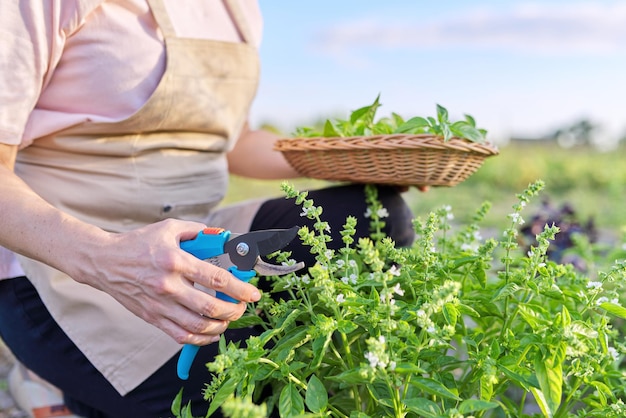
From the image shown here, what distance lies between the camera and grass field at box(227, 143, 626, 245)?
536 cm

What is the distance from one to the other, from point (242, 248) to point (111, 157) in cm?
67

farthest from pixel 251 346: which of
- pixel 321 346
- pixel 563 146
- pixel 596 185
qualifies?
→ pixel 563 146

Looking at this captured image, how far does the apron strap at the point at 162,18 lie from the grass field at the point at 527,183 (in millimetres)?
3430

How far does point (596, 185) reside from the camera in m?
7.42

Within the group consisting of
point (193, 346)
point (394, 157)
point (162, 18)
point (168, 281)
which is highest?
point (162, 18)

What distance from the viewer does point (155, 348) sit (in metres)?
1.61

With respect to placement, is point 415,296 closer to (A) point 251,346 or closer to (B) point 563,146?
(A) point 251,346

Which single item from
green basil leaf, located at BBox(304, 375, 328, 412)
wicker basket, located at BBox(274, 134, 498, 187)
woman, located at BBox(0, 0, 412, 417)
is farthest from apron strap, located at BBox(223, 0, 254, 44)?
green basil leaf, located at BBox(304, 375, 328, 412)

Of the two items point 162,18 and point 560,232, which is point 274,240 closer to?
point 162,18

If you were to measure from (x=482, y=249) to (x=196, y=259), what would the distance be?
59cm

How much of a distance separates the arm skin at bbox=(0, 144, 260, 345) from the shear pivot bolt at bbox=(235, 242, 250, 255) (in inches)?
2.1

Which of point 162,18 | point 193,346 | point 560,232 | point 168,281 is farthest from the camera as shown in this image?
point 560,232

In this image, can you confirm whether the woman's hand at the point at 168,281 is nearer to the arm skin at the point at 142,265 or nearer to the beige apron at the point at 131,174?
the arm skin at the point at 142,265

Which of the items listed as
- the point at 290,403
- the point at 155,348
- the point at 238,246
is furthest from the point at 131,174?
the point at 290,403
